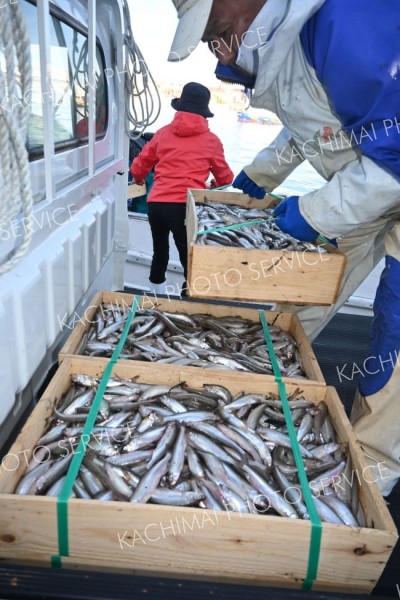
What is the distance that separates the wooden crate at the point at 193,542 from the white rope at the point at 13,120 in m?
0.90

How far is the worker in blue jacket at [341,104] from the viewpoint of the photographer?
1974mm

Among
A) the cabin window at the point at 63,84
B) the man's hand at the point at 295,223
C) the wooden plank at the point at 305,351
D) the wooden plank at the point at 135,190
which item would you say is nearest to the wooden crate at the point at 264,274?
the man's hand at the point at 295,223

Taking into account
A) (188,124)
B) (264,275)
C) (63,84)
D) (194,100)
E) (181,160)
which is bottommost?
(264,275)

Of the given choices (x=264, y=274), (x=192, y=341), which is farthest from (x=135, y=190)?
(x=264, y=274)

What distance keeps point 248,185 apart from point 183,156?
1309mm

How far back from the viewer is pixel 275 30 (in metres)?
2.00

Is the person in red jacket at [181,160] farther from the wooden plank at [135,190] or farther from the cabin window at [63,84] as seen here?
the cabin window at [63,84]

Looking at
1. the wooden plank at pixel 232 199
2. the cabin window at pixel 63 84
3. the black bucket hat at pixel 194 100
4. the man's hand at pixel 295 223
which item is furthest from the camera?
Result: the black bucket hat at pixel 194 100

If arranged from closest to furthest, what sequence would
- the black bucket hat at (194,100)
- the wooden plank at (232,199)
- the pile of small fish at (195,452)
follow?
1. the pile of small fish at (195,452)
2. the wooden plank at (232,199)
3. the black bucket hat at (194,100)

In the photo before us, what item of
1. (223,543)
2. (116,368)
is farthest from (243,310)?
(223,543)

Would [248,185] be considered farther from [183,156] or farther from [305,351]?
[305,351]

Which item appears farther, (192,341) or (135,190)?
(135,190)

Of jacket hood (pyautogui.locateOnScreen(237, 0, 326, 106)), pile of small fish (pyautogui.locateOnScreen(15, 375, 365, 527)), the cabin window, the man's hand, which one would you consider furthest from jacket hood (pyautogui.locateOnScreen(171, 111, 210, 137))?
pile of small fish (pyautogui.locateOnScreen(15, 375, 365, 527))

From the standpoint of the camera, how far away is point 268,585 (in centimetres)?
164
